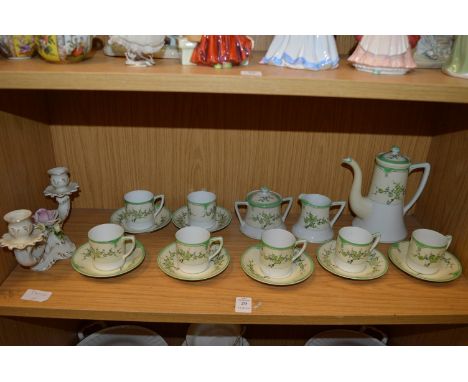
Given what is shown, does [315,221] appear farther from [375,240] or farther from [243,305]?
[243,305]

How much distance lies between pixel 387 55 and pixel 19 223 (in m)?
0.77

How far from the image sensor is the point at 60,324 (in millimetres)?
1119

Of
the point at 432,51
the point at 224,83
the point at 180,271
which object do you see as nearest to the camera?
the point at 224,83

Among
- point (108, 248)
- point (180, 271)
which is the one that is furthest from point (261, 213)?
point (108, 248)

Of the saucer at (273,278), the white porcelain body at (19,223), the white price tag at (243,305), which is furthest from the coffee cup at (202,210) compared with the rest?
the white porcelain body at (19,223)

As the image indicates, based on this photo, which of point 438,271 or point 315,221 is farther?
point 315,221

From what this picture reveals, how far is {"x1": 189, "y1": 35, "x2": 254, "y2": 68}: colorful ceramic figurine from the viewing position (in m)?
0.72

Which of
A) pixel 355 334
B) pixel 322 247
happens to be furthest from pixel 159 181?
pixel 355 334

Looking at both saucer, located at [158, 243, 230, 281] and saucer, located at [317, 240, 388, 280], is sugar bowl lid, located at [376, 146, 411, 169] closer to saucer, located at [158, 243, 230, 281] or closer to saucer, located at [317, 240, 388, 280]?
saucer, located at [317, 240, 388, 280]

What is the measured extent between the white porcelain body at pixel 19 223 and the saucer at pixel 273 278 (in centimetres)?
46

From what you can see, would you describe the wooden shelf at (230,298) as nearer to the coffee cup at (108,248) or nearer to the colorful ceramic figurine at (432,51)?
the coffee cup at (108,248)

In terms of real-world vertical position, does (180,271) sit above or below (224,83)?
below

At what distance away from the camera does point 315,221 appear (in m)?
1.01

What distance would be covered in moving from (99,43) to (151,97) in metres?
0.18
